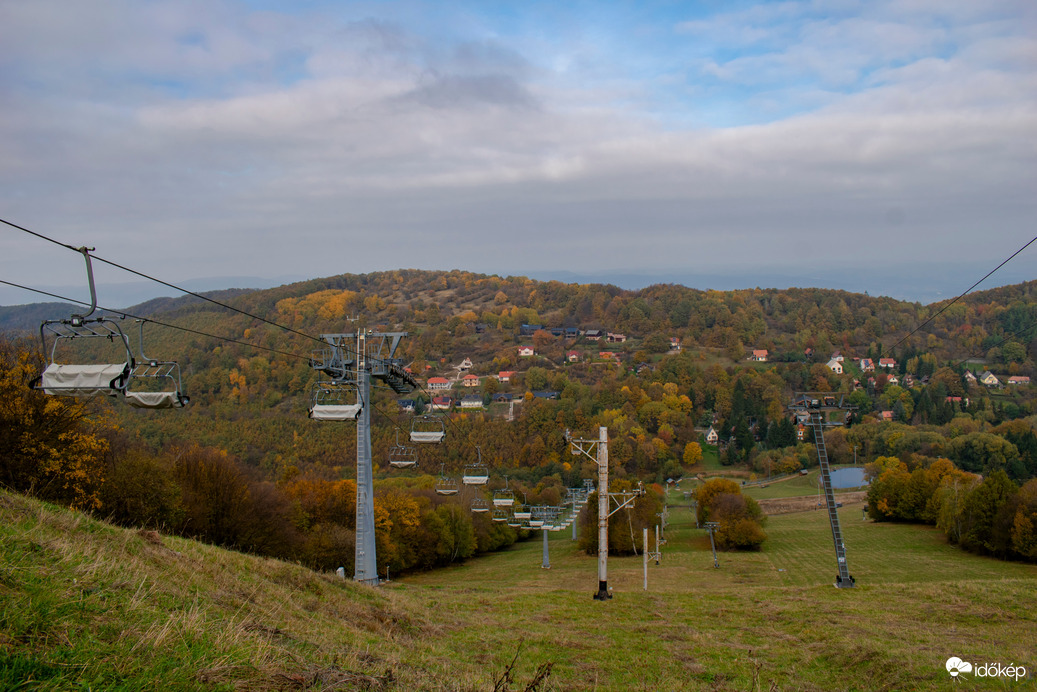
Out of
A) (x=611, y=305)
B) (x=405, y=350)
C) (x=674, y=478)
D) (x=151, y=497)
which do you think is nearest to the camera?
(x=151, y=497)

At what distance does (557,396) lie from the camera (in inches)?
4476

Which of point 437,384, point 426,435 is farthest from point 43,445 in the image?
point 437,384

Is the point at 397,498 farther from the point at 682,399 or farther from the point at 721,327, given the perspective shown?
the point at 721,327

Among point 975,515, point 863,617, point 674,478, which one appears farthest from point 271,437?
point 863,617

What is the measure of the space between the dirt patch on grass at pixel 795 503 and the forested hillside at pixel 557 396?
805 centimetres

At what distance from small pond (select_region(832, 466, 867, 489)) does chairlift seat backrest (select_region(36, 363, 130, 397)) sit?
255 feet

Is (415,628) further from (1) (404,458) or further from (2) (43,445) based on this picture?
(2) (43,445)

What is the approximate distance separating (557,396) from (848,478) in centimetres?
4949

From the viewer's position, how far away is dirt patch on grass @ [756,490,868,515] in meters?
60.2

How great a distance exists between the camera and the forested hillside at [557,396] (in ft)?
→ 112

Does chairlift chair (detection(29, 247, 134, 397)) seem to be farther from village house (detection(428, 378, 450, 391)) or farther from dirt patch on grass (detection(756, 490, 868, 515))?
village house (detection(428, 378, 450, 391))

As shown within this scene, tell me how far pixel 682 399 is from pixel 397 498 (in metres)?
74.3

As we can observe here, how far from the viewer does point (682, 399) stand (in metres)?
107

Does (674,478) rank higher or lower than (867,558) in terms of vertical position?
lower
